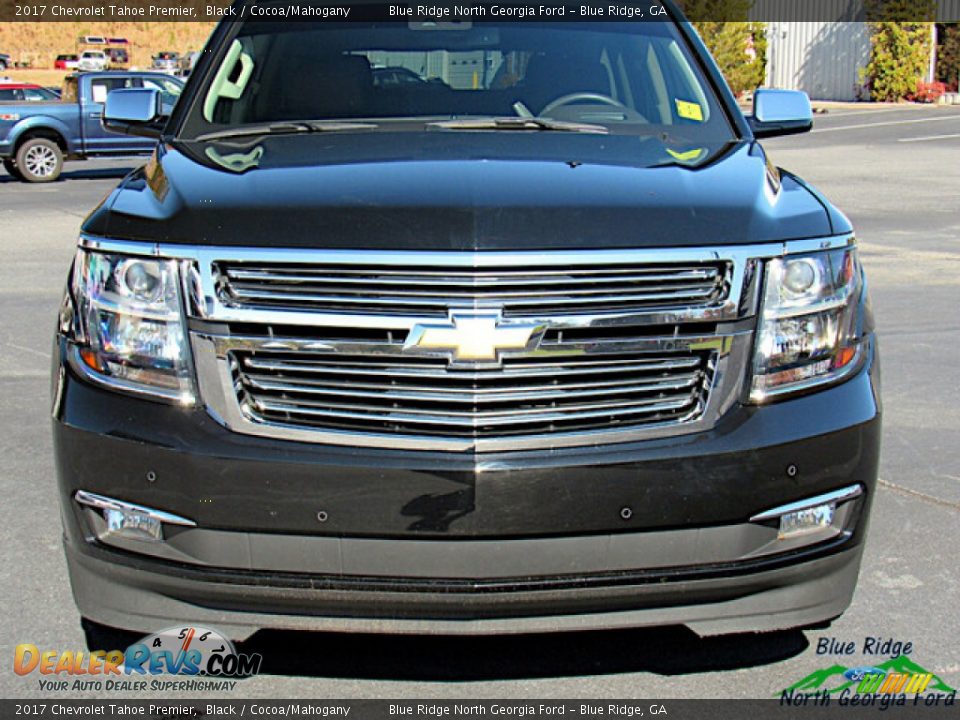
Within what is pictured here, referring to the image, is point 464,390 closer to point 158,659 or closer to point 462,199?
point 462,199

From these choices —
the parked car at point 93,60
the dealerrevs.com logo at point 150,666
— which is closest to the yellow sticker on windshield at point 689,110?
the dealerrevs.com logo at point 150,666

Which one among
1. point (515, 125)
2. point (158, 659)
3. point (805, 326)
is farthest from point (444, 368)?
point (515, 125)

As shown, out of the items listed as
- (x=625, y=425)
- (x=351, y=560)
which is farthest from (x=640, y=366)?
(x=351, y=560)

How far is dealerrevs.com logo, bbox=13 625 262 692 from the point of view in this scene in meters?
3.26

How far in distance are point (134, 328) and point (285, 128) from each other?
128 centimetres

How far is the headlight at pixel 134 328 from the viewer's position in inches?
116

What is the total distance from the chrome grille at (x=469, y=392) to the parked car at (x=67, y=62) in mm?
88606

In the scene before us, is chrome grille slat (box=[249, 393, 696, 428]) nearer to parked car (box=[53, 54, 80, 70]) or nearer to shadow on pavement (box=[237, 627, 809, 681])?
shadow on pavement (box=[237, 627, 809, 681])

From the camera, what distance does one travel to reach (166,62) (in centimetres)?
8238

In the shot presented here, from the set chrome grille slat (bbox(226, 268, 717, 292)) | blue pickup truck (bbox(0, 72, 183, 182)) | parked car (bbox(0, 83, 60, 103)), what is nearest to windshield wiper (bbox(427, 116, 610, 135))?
chrome grille slat (bbox(226, 268, 717, 292))

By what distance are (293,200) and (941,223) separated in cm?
1177

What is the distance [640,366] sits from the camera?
9.64 ft

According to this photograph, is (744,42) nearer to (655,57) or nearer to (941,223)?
(941,223)

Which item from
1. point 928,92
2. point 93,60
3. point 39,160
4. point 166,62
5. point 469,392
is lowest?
point 928,92
